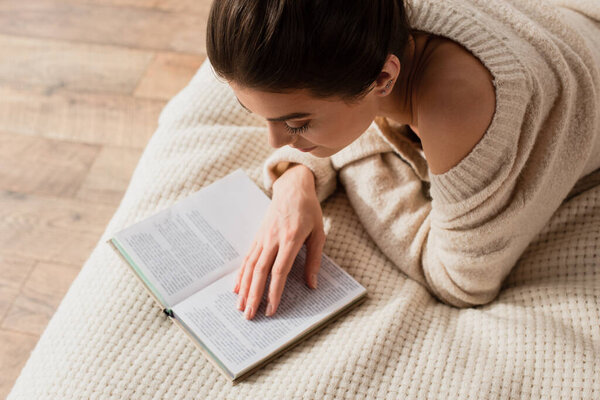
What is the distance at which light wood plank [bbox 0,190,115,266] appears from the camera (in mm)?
1576

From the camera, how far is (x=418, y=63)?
3.17 ft

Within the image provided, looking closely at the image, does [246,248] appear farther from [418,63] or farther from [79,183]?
[79,183]

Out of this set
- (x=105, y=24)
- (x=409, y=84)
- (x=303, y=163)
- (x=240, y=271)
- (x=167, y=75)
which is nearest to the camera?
(x=409, y=84)

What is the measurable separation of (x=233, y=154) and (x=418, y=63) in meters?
0.49

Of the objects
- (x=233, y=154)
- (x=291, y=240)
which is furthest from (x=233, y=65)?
(x=233, y=154)

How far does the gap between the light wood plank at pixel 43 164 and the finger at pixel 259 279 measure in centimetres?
82

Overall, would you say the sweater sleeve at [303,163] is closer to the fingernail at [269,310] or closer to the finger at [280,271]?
the finger at [280,271]

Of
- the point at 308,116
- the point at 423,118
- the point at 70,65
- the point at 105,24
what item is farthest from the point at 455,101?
the point at 105,24

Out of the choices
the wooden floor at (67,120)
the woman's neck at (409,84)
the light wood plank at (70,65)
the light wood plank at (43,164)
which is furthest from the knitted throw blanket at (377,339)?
the light wood plank at (70,65)

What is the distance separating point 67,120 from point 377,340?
1.28 m

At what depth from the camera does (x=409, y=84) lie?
1008 mm

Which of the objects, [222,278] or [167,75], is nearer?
[222,278]

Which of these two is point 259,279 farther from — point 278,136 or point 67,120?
point 67,120

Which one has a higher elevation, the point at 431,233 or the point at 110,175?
the point at 431,233
